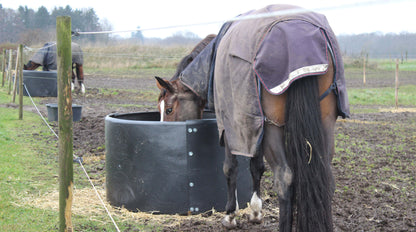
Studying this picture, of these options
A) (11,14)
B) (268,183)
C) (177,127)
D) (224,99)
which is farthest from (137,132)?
(11,14)

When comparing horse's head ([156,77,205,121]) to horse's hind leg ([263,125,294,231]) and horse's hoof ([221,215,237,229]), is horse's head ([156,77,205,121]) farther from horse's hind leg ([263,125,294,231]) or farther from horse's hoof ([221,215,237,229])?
horse's hind leg ([263,125,294,231])

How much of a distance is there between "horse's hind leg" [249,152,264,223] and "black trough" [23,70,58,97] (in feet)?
36.3

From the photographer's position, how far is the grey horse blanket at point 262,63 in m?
2.50

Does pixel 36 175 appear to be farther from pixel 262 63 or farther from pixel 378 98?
pixel 378 98

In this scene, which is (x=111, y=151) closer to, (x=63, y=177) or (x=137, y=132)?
(x=137, y=132)

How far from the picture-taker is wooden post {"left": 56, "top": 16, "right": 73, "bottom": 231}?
8.61 feet

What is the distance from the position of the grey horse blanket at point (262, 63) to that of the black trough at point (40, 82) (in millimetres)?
11442

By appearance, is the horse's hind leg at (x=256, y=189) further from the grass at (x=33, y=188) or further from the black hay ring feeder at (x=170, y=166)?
the grass at (x=33, y=188)

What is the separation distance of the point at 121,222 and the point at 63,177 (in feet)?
3.49

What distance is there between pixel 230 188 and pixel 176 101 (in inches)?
39.7

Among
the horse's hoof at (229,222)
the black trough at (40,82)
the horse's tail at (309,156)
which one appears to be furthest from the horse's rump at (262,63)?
the black trough at (40,82)

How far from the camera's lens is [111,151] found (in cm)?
397

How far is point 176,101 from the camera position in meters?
3.99

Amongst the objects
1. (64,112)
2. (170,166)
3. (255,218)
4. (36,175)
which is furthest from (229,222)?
(36,175)
